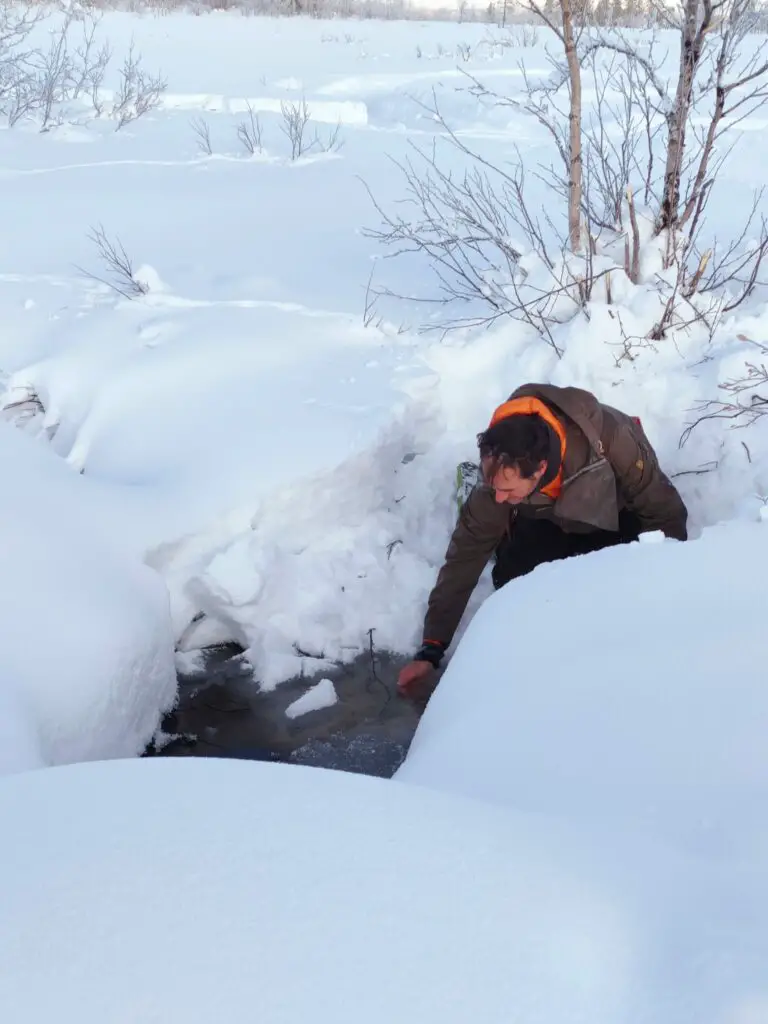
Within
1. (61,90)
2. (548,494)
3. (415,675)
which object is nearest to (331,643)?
(415,675)

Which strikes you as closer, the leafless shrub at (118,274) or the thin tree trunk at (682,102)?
the thin tree trunk at (682,102)

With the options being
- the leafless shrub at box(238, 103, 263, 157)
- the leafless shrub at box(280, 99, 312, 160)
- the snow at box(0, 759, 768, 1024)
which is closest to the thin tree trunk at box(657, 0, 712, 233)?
the snow at box(0, 759, 768, 1024)

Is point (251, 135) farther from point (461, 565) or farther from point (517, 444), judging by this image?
point (517, 444)

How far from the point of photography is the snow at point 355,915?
90 cm

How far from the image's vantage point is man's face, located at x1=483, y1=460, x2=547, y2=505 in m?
2.40

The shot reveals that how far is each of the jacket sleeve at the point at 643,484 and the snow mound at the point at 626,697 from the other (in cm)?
54

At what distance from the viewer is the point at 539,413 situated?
8.15ft

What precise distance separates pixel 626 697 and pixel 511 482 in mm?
968

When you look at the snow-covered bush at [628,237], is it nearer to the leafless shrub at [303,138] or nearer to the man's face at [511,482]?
the man's face at [511,482]

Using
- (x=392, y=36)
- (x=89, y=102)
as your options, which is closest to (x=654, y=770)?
(x=89, y=102)

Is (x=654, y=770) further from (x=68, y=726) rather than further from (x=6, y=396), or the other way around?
(x=6, y=396)

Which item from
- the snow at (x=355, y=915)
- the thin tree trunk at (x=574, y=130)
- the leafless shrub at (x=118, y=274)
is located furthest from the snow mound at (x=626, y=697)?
the leafless shrub at (x=118, y=274)

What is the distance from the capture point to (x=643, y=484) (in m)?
2.75

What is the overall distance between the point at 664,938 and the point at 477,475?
A: 2.36 meters
